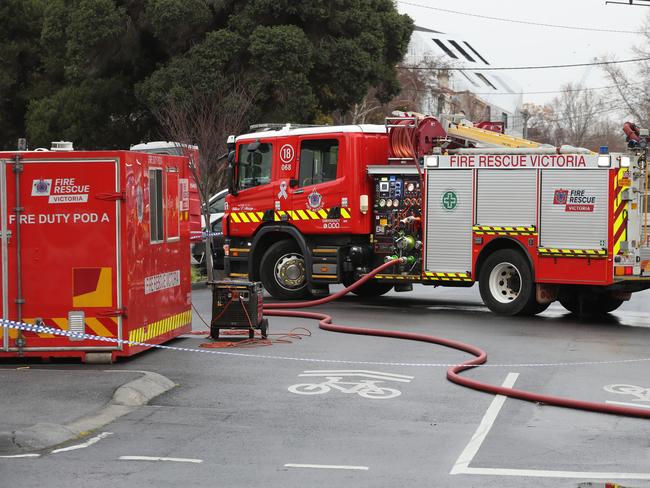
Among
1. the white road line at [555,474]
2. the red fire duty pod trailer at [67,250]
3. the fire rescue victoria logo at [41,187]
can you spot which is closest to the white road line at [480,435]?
the white road line at [555,474]

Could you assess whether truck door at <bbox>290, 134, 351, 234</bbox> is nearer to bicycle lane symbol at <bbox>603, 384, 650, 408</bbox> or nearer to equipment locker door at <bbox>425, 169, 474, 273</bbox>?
equipment locker door at <bbox>425, 169, 474, 273</bbox>

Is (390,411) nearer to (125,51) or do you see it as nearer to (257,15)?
(257,15)

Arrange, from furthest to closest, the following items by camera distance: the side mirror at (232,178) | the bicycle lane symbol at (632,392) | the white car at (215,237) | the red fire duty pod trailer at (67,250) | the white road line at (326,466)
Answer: the white car at (215,237) → the side mirror at (232,178) → the red fire duty pod trailer at (67,250) → the bicycle lane symbol at (632,392) → the white road line at (326,466)

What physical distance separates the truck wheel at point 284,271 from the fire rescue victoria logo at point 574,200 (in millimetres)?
4824

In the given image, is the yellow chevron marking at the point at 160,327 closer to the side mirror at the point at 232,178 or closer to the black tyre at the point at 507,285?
the black tyre at the point at 507,285

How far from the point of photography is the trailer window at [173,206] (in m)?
13.5

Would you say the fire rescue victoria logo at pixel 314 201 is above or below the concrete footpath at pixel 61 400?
above

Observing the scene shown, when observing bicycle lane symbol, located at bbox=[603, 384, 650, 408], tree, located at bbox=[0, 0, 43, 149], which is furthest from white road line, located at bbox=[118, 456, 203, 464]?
tree, located at bbox=[0, 0, 43, 149]

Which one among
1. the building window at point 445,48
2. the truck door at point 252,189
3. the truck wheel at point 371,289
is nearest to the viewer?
the truck door at point 252,189

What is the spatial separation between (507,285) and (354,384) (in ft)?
22.0

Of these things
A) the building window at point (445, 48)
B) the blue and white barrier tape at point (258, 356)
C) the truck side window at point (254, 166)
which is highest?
the building window at point (445, 48)

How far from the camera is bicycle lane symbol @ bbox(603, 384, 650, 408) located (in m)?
10.1

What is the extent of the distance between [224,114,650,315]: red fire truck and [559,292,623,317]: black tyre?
20 mm

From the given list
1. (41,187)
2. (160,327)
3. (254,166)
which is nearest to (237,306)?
(160,327)
